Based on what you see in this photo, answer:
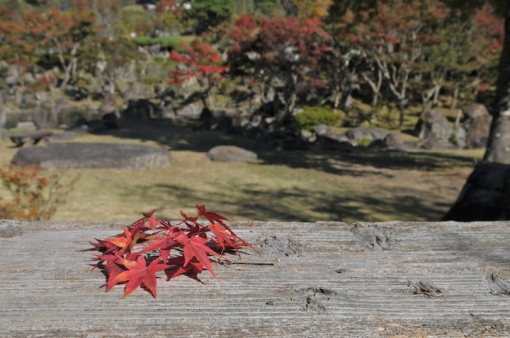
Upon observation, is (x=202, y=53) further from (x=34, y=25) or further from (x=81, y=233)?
(x=81, y=233)

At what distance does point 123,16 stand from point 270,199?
150 ft

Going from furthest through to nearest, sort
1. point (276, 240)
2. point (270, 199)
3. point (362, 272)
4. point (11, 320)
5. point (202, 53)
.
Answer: point (202, 53) → point (270, 199) → point (276, 240) → point (362, 272) → point (11, 320)

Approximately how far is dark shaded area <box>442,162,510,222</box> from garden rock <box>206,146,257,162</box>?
659 cm

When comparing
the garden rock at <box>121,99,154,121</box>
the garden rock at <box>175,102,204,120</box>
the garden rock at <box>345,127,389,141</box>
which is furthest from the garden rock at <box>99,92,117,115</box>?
the garden rock at <box>345,127,389,141</box>

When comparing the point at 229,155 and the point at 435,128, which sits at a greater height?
the point at 435,128

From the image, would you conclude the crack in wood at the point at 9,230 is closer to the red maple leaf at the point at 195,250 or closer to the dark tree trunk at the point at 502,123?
the red maple leaf at the point at 195,250

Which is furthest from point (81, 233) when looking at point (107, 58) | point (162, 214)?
point (107, 58)

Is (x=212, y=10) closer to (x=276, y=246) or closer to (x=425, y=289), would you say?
(x=276, y=246)

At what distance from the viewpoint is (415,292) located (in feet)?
3.69

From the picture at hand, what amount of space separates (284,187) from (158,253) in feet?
26.0

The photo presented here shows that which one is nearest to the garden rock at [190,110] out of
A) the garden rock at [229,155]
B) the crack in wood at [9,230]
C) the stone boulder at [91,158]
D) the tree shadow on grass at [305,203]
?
the garden rock at [229,155]

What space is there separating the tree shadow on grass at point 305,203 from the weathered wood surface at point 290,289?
17.1 ft

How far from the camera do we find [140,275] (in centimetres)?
112

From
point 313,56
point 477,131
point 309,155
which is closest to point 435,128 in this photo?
point 477,131
